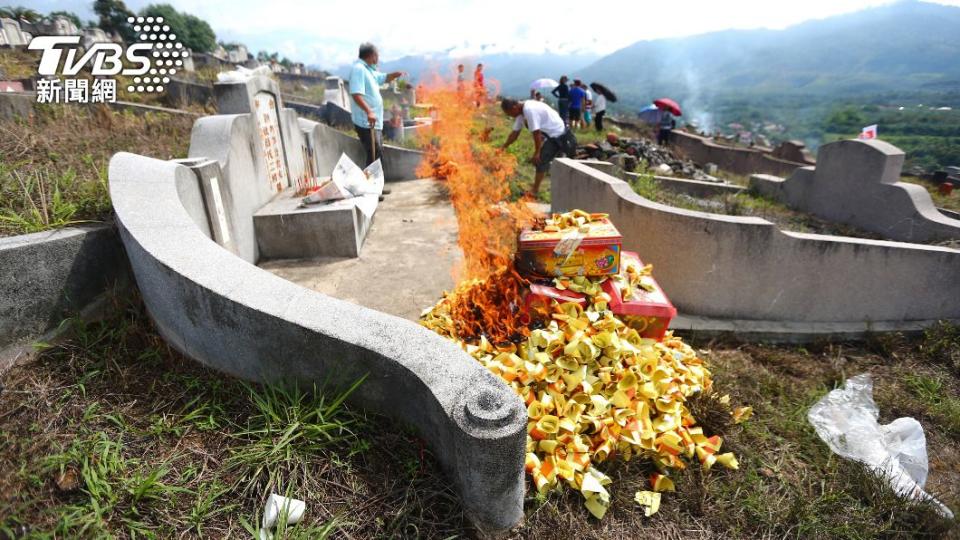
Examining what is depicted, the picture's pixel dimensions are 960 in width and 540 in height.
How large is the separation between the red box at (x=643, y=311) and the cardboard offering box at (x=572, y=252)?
0.70ft

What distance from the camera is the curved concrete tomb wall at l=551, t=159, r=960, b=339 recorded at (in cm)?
457

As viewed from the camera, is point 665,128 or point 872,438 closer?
point 872,438

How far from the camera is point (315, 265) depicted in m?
5.52

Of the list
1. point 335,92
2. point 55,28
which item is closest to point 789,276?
point 335,92

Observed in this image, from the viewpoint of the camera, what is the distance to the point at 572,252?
12.3 feet

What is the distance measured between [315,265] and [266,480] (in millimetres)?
3689

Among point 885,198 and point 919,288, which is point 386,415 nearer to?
point 919,288

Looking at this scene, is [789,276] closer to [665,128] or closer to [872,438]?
[872,438]

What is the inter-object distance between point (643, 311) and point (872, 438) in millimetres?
1855

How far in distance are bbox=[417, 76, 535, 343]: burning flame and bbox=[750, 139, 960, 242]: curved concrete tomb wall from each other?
622 centimetres

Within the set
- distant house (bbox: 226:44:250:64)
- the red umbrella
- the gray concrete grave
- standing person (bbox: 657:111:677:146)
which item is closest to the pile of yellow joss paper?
the gray concrete grave

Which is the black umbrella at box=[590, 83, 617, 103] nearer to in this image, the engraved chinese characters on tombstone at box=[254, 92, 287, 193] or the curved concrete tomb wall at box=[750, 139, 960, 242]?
the curved concrete tomb wall at box=[750, 139, 960, 242]

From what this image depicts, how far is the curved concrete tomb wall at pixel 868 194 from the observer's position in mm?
6930

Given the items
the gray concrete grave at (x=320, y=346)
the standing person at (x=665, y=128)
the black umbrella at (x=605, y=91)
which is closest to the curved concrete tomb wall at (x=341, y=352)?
the gray concrete grave at (x=320, y=346)
